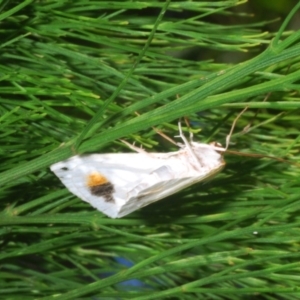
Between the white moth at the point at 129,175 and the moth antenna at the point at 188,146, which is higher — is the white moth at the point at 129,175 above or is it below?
below

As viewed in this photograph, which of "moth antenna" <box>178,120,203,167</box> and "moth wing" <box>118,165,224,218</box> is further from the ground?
"moth antenna" <box>178,120,203,167</box>

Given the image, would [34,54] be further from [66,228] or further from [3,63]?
[66,228]

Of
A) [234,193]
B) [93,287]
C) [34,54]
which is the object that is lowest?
[93,287]

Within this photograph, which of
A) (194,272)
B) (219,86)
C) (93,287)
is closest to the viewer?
(219,86)

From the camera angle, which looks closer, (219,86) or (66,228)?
(219,86)

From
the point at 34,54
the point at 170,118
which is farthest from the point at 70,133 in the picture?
the point at 170,118
